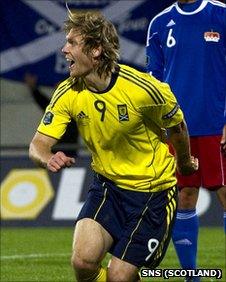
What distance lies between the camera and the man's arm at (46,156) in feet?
19.6

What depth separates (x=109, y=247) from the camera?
21.2ft

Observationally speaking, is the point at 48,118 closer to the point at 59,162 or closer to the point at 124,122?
the point at 124,122

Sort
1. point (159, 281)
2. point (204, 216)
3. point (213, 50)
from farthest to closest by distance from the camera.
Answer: point (204, 216)
point (159, 281)
point (213, 50)

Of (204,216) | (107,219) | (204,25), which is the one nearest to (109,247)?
(107,219)

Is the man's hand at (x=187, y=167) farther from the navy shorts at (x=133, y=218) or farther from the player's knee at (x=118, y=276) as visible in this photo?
the player's knee at (x=118, y=276)

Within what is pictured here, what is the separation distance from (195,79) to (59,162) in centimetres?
226

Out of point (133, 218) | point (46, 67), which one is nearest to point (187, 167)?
point (133, 218)

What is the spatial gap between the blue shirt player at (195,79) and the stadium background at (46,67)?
4536 mm

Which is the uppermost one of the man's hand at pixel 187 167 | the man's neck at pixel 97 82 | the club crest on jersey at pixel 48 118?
the man's neck at pixel 97 82

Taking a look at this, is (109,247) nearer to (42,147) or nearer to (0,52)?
(42,147)

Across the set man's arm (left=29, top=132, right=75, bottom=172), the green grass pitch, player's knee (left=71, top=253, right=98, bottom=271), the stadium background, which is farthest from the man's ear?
the stadium background

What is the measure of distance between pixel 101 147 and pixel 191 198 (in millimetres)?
1714

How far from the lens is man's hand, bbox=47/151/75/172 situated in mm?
5957

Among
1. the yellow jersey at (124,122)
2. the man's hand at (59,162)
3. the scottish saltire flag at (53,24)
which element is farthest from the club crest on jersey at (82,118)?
the scottish saltire flag at (53,24)
